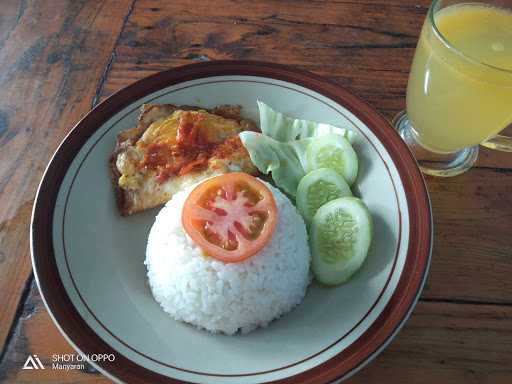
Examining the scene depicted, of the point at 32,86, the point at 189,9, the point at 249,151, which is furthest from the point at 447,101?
the point at 32,86

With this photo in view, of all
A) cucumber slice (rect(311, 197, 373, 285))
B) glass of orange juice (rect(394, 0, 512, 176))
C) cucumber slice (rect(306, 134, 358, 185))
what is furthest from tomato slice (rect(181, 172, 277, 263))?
glass of orange juice (rect(394, 0, 512, 176))

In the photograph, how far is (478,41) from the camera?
1668 millimetres

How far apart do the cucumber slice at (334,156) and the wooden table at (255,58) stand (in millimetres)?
390

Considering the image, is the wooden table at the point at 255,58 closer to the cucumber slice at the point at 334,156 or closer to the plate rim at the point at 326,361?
the plate rim at the point at 326,361

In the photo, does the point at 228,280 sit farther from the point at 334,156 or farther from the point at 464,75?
the point at 464,75

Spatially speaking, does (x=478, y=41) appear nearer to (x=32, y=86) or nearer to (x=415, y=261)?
(x=415, y=261)

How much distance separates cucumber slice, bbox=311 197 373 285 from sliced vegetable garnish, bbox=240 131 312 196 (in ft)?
0.89

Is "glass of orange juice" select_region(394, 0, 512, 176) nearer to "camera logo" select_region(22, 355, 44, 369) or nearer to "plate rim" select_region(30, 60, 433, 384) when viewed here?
"plate rim" select_region(30, 60, 433, 384)

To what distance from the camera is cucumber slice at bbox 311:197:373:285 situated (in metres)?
1.51

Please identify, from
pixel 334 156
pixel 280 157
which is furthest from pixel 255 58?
pixel 334 156

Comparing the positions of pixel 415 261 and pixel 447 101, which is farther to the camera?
pixel 447 101

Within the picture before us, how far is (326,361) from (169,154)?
1028 millimetres

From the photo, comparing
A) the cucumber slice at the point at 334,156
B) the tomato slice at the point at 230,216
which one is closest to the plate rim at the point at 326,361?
the cucumber slice at the point at 334,156

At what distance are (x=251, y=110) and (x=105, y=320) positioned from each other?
3.49ft
